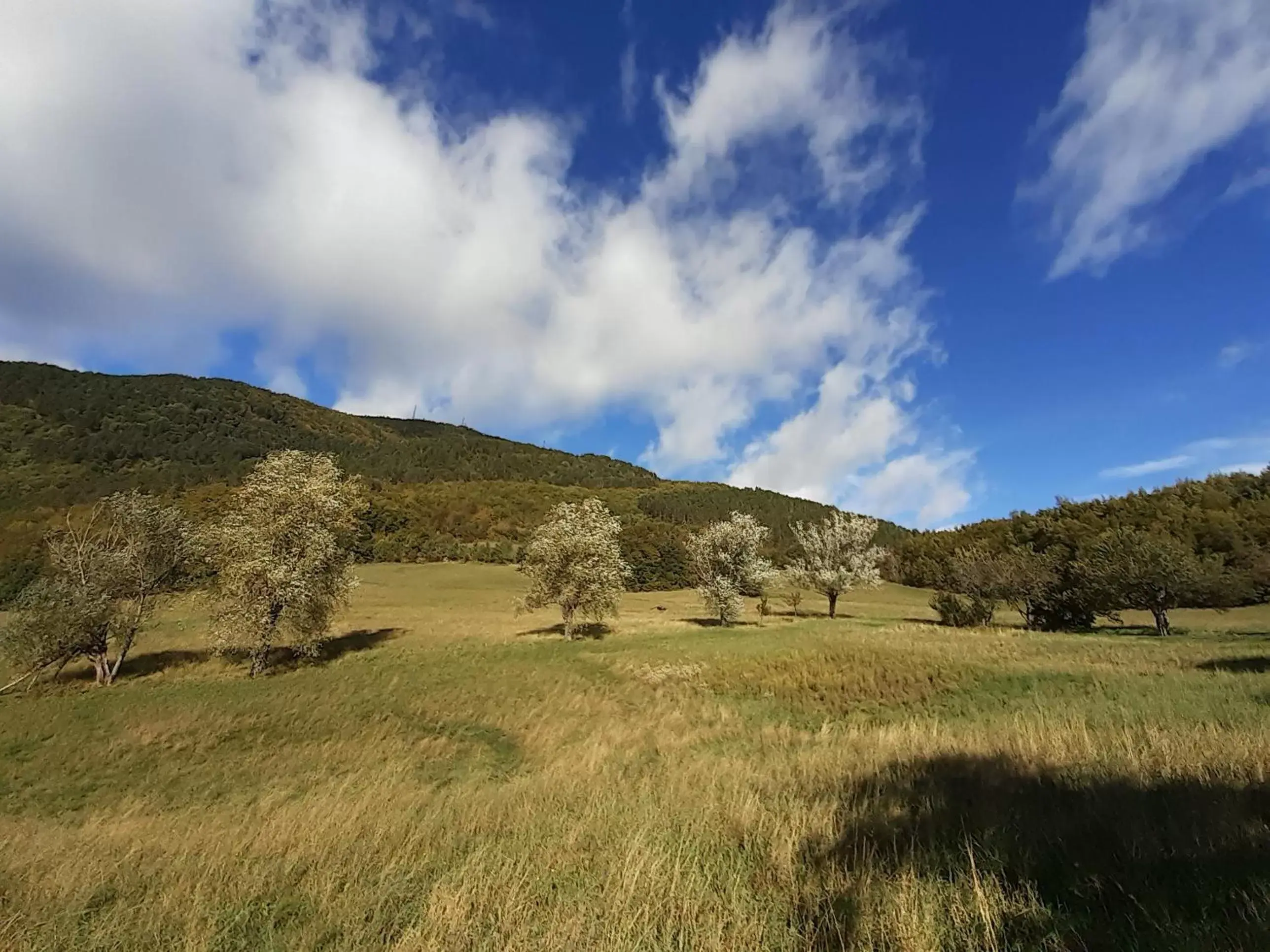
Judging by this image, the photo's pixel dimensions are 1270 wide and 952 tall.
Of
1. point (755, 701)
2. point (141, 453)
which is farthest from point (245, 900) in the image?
point (141, 453)

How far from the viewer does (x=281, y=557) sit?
3772 cm

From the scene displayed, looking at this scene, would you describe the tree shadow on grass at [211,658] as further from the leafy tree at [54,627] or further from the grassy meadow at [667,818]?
the grassy meadow at [667,818]

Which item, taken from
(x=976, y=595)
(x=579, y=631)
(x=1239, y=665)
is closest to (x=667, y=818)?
(x=1239, y=665)

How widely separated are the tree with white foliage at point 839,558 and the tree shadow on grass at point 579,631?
24.8m

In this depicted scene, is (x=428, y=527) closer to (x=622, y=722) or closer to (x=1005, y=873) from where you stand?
(x=622, y=722)

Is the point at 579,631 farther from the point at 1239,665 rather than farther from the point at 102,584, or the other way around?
the point at 1239,665

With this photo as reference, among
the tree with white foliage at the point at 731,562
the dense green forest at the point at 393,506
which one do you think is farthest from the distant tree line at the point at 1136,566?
the dense green forest at the point at 393,506

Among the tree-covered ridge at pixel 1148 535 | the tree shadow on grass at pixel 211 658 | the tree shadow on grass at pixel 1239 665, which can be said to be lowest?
the tree shadow on grass at pixel 211 658

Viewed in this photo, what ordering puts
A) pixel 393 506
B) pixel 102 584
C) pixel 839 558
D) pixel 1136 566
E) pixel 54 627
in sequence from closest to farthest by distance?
pixel 54 627 → pixel 102 584 → pixel 1136 566 → pixel 839 558 → pixel 393 506

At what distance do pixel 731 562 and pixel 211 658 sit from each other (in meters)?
40.2

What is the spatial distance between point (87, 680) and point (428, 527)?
11019cm

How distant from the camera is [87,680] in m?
33.6

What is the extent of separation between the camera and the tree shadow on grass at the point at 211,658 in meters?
35.3

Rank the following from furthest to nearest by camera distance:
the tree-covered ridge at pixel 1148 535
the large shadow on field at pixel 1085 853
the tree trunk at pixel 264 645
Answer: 1. the tree-covered ridge at pixel 1148 535
2. the tree trunk at pixel 264 645
3. the large shadow on field at pixel 1085 853
